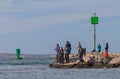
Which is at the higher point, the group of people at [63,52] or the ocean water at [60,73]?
the group of people at [63,52]

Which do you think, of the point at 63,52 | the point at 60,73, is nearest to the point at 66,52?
the point at 63,52

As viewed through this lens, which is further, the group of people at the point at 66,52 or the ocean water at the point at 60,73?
the group of people at the point at 66,52

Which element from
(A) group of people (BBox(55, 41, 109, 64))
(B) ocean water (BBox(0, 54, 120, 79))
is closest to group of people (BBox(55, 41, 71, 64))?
(A) group of people (BBox(55, 41, 109, 64))

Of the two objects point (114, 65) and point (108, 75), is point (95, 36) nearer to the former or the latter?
point (114, 65)

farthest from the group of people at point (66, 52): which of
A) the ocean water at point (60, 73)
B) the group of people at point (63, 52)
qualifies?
the ocean water at point (60, 73)

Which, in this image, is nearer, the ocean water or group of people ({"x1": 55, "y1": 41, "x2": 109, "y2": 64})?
the ocean water

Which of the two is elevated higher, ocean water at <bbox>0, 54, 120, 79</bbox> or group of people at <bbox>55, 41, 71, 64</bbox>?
group of people at <bbox>55, 41, 71, 64</bbox>

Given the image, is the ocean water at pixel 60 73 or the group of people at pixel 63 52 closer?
the ocean water at pixel 60 73

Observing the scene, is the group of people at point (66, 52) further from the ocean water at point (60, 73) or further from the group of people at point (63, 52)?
the ocean water at point (60, 73)

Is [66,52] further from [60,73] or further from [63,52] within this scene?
[60,73]

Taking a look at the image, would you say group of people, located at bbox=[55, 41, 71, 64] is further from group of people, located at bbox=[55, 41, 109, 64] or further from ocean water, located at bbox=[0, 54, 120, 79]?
ocean water, located at bbox=[0, 54, 120, 79]

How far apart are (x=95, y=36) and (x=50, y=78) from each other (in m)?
25.6

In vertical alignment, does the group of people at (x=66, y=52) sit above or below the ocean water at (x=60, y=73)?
above

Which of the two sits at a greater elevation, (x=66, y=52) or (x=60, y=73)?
(x=66, y=52)
